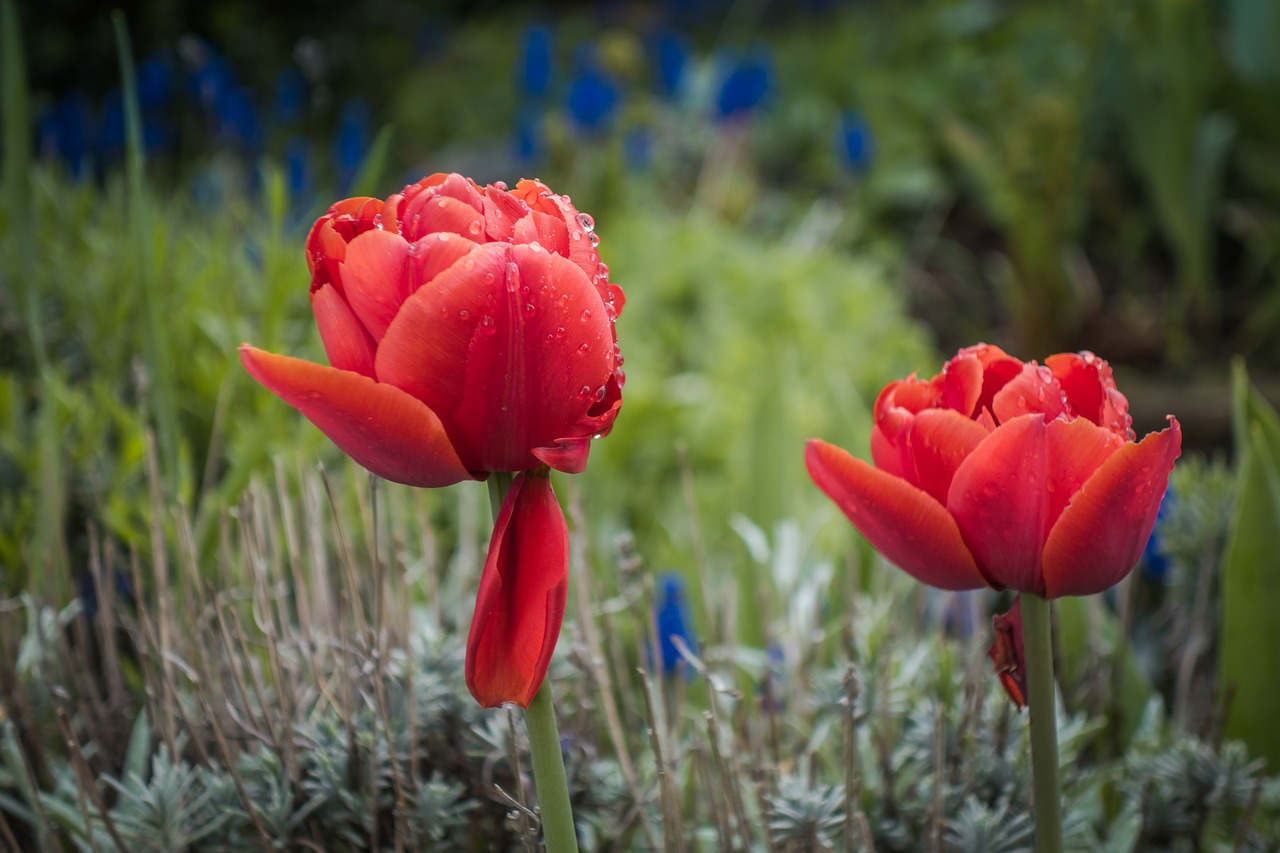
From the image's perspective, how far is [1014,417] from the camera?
61 cm

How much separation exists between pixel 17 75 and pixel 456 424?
773 millimetres

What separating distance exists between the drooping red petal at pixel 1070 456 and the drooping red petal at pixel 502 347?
0.80 ft

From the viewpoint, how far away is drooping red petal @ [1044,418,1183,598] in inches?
21.9

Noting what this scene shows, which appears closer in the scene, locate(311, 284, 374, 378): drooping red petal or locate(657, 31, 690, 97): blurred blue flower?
locate(311, 284, 374, 378): drooping red petal

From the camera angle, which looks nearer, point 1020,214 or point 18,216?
point 18,216

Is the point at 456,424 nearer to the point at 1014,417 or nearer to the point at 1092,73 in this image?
the point at 1014,417

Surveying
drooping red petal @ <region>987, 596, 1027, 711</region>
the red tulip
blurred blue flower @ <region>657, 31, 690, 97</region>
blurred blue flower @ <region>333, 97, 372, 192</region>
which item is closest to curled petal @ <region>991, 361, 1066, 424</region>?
the red tulip

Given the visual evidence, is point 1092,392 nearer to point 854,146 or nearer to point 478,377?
point 478,377

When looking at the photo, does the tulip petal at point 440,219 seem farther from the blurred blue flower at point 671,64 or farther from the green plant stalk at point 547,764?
the blurred blue flower at point 671,64

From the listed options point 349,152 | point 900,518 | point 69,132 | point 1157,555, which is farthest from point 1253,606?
point 69,132

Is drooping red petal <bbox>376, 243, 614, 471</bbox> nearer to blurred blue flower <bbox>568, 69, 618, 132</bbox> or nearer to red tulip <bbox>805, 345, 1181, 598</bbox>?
red tulip <bbox>805, 345, 1181, 598</bbox>

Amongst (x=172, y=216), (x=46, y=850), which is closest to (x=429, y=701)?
(x=46, y=850)

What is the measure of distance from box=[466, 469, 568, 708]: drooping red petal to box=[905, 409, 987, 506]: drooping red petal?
0.70 ft

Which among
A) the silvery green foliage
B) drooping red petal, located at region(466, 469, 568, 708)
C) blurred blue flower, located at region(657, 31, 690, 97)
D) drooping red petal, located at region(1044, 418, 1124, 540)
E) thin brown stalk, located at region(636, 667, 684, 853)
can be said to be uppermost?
blurred blue flower, located at region(657, 31, 690, 97)
